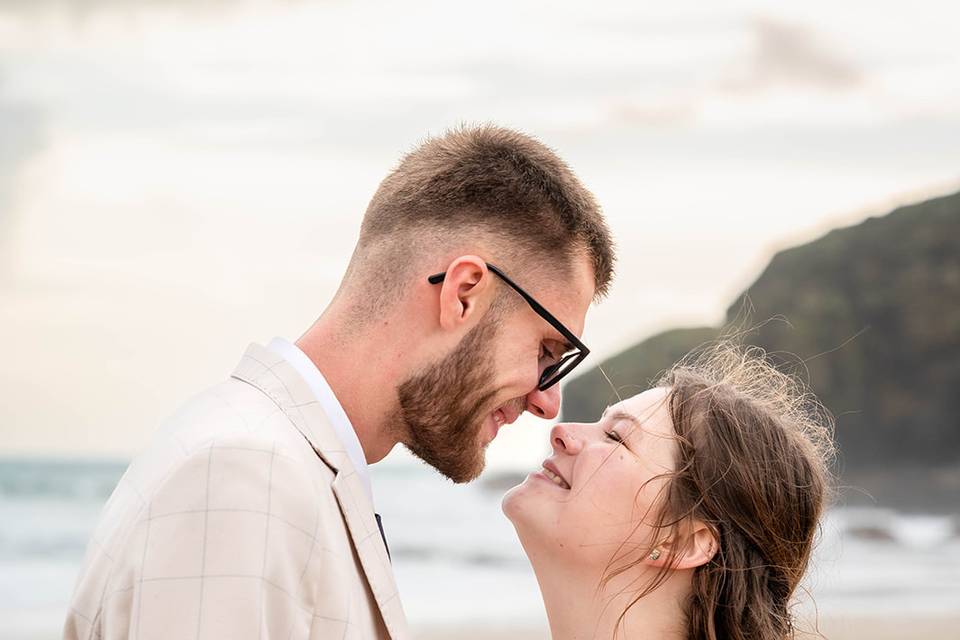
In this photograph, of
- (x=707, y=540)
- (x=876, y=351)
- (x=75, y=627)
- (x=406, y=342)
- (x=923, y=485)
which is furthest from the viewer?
(x=876, y=351)

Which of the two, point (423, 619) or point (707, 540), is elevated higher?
point (707, 540)

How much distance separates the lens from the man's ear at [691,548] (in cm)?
367

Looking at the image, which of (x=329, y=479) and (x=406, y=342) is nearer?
(x=329, y=479)

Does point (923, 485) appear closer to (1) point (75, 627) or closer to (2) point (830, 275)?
(2) point (830, 275)

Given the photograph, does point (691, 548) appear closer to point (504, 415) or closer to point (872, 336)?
point (504, 415)

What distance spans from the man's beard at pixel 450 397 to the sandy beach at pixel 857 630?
8.67m

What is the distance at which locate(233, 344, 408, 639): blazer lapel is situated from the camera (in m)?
2.55

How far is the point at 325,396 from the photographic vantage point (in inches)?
109

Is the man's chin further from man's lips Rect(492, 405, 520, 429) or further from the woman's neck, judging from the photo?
the woman's neck

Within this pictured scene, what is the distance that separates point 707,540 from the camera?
3699 mm

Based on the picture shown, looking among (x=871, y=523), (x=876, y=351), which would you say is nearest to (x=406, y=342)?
(x=871, y=523)

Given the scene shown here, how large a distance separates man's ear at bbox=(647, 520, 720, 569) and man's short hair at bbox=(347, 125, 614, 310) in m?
0.98

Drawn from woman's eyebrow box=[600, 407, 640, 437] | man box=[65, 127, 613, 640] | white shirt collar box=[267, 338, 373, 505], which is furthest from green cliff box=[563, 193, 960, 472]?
white shirt collar box=[267, 338, 373, 505]

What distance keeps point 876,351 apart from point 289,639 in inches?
1260
